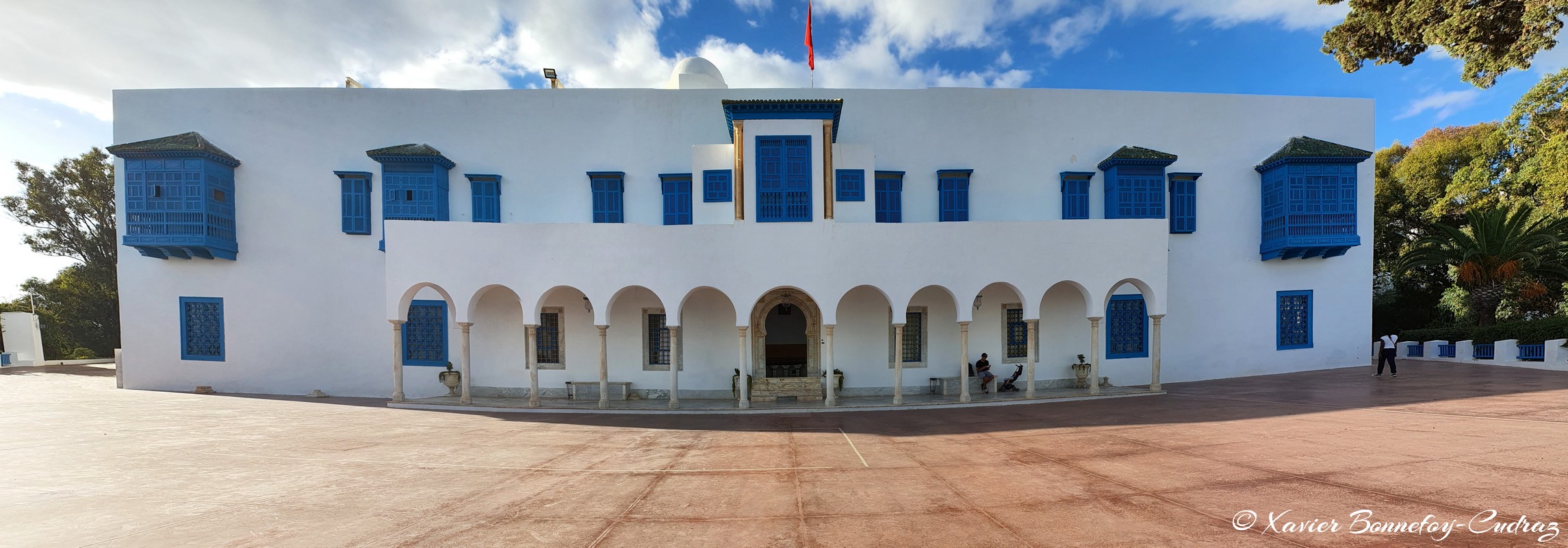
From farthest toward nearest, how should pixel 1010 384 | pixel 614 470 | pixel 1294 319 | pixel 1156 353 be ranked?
1. pixel 1294 319
2. pixel 1010 384
3. pixel 1156 353
4. pixel 614 470

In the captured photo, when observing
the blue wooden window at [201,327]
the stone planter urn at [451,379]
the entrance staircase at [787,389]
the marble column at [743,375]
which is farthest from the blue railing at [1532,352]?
the blue wooden window at [201,327]

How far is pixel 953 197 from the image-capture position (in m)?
13.7

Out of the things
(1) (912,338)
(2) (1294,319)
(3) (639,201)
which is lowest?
(1) (912,338)

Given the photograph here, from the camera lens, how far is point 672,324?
1130 cm

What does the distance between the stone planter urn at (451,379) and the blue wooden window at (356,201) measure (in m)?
4.35

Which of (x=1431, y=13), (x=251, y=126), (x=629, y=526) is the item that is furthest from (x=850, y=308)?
(x=251, y=126)

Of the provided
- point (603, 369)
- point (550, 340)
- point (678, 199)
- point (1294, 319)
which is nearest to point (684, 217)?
point (678, 199)

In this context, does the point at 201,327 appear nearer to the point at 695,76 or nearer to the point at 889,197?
the point at 695,76

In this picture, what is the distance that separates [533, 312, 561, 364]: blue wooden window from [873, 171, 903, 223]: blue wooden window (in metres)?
8.75

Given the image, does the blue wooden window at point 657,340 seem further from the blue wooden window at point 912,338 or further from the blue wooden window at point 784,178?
the blue wooden window at point 912,338

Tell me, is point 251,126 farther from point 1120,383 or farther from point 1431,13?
point 1431,13

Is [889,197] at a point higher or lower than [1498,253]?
higher

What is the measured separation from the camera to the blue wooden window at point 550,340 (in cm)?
1312

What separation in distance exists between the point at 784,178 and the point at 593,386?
6907 mm
